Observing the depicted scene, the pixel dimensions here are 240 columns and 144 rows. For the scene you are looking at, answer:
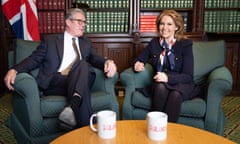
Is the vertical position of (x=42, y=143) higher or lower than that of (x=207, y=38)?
lower

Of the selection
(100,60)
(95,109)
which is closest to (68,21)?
(100,60)

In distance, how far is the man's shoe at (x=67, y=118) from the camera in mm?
1727

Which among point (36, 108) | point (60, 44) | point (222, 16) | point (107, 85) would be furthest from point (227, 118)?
point (36, 108)

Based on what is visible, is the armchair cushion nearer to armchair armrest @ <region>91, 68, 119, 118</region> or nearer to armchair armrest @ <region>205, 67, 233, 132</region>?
armchair armrest @ <region>205, 67, 233, 132</region>

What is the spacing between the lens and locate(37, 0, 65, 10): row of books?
12.2 ft

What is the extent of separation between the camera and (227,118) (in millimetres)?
2908

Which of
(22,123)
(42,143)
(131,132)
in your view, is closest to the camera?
(131,132)

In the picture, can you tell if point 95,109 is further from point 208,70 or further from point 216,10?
point 216,10

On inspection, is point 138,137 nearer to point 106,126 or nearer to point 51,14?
point 106,126

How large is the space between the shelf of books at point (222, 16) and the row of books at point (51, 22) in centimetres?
196

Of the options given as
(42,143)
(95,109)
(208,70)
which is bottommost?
(42,143)

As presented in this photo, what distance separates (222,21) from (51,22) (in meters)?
2.32

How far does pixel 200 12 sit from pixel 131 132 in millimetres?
2783

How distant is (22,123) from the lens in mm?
2098
